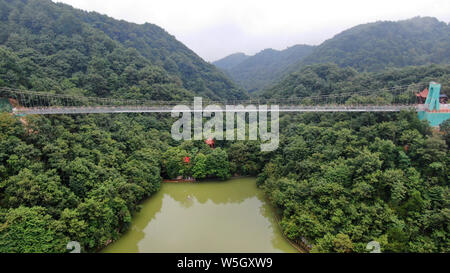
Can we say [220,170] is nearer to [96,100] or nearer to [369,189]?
[369,189]

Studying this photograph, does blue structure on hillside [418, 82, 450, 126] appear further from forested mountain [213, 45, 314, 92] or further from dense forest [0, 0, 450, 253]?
forested mountain [213, 45, 314, 92]

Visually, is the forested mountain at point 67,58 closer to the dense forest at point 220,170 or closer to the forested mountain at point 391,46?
the dense forest at point 220,170

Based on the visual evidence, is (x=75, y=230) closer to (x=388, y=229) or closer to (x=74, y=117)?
(x=74, y=117)

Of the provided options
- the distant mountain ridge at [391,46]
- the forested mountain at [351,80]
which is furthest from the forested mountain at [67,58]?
the distant mountain ridge at [391,46]

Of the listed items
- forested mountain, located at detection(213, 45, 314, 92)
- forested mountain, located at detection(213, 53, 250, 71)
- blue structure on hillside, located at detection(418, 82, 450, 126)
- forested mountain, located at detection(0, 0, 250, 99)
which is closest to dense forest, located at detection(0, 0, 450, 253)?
forested mountain, located at detection(0, 0, 250, 99)

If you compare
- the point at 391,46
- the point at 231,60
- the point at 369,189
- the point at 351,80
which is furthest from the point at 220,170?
the point at 231,60

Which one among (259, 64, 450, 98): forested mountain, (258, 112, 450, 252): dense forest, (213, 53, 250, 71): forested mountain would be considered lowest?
(258, 112, 450, 252): dense forest
